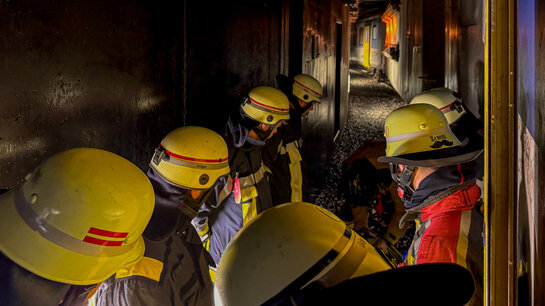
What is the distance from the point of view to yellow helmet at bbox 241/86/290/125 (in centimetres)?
423

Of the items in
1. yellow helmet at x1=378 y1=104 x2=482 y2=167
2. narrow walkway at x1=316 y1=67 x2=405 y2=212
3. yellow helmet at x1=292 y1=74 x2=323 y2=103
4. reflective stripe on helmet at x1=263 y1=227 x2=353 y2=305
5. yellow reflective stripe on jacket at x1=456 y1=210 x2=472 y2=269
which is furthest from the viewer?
narrow walkway at x1=316 y1=67 x2=405 y2=212

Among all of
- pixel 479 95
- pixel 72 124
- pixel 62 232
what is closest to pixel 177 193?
pixel 72 124

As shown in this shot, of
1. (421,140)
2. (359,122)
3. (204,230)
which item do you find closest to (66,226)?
(421,140)

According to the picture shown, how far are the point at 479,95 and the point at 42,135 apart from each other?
4.66 metres

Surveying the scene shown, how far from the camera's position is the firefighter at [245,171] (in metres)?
3.74

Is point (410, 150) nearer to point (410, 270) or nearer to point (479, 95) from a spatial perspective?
point (410, 270)

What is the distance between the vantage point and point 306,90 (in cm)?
543

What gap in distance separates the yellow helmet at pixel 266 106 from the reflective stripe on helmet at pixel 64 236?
103 inches

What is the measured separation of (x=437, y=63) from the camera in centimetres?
1025

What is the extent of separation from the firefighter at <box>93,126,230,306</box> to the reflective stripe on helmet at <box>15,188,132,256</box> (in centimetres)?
40

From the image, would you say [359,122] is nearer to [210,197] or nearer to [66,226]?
[210,197]

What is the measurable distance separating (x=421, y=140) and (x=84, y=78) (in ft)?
6.21

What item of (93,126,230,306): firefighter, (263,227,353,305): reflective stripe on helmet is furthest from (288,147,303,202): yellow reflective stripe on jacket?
(263,227,353,305): reflective stripe on helmet

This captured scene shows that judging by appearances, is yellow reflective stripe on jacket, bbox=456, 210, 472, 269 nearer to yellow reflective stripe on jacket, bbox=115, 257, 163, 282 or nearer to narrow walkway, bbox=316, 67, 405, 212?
yellow reflective stripe on jacket, bbox=115, 257, 163, 282
